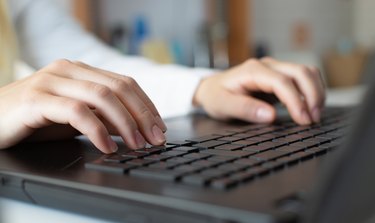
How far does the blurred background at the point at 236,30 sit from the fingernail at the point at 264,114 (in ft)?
2.15

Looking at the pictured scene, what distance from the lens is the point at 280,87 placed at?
0.59 meters

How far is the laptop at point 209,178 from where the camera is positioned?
200 mm

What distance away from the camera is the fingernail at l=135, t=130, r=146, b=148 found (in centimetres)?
39

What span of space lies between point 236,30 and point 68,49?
1.08 m

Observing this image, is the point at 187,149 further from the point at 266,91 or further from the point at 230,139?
the point at 266,91

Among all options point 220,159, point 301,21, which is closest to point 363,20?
point 301,21

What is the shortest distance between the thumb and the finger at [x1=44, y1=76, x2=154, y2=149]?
0.22 metres

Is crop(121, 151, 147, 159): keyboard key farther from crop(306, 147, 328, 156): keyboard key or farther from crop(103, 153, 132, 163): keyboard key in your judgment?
crop(306, 147, 328, 156): keyboard key

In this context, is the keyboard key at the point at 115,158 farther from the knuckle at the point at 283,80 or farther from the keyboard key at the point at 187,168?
the knuckle at the point at 283,80

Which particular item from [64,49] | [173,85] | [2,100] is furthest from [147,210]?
[64,49]

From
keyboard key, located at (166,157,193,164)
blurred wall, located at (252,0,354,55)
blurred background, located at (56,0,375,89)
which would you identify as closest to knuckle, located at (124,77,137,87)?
keyboard key, located at (166,157,193,164)

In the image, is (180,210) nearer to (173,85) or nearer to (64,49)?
(173,85)

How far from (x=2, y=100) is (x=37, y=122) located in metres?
0.05

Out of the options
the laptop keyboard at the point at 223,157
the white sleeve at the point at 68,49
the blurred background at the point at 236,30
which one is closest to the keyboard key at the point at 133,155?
the laptop keyboard at the point at 223,157
